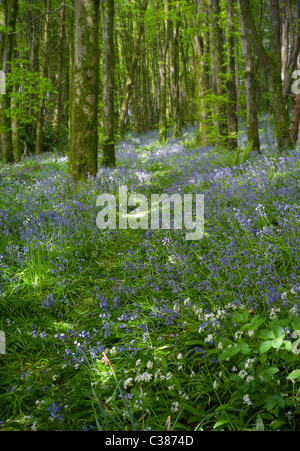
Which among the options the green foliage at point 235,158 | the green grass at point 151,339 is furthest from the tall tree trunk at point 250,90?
the green grass at point 151,339

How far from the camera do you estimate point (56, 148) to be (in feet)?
64.7

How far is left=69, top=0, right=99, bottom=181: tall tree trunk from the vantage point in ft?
21.6

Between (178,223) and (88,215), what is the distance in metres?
1.72

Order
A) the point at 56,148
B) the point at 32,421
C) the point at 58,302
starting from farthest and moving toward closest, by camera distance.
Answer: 1. the point at 56,148
2. the point at 58,302
3. the point at 32,421

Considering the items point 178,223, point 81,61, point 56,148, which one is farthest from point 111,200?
point 56,148

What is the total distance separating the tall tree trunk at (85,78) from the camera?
6.59m

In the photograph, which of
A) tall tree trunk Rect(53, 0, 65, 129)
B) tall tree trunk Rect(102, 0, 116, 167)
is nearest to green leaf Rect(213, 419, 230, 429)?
tall tree trunk Rect(102, 0, 116, 167)

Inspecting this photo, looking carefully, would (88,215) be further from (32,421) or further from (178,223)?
(32,421)

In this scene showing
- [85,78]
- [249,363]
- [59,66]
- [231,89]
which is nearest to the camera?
[249,363]

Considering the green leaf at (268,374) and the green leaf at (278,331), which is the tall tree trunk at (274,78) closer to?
the green leaf at (278,331)

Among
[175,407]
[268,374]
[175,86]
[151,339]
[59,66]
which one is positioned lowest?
[151,339]

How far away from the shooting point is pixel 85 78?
21.6 feet

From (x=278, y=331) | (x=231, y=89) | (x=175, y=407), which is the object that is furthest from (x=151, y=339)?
(x=231, y=89)

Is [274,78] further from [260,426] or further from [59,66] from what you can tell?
[59,66]
